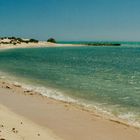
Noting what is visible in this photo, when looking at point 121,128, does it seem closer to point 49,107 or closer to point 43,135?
point 43,135

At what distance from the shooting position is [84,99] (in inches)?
906

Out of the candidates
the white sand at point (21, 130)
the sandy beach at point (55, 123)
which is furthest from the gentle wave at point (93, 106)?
the white sand at point (21, 130)

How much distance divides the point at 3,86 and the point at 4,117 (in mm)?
12596

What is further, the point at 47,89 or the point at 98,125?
the point at 47,89

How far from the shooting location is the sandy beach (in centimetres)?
1376

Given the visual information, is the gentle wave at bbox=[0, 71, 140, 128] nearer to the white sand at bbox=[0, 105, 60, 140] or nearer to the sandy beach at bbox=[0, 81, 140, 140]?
the sandy beach at bbox=[0, 81, 140, 140]

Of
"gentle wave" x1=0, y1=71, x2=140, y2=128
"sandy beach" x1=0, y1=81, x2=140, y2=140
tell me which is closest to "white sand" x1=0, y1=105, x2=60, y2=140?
"sandy beach" x1=0, y1=81, x2=140, y2=140

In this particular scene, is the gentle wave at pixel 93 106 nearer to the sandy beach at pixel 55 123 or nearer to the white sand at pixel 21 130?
the sandy beach at pixel 55 123

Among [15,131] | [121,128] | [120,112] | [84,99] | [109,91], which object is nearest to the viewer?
[15,131]

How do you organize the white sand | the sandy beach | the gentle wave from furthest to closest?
the gentle wave → the sandy beach → the white sand

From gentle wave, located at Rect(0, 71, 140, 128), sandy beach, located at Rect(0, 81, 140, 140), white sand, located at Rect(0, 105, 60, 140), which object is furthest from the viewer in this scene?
gentle wave, located at Rect(0, 71, 140, 128)

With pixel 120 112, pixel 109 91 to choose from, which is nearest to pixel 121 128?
pixel 120 112

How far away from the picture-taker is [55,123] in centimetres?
1586

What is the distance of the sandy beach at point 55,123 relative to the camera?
1376 cm
